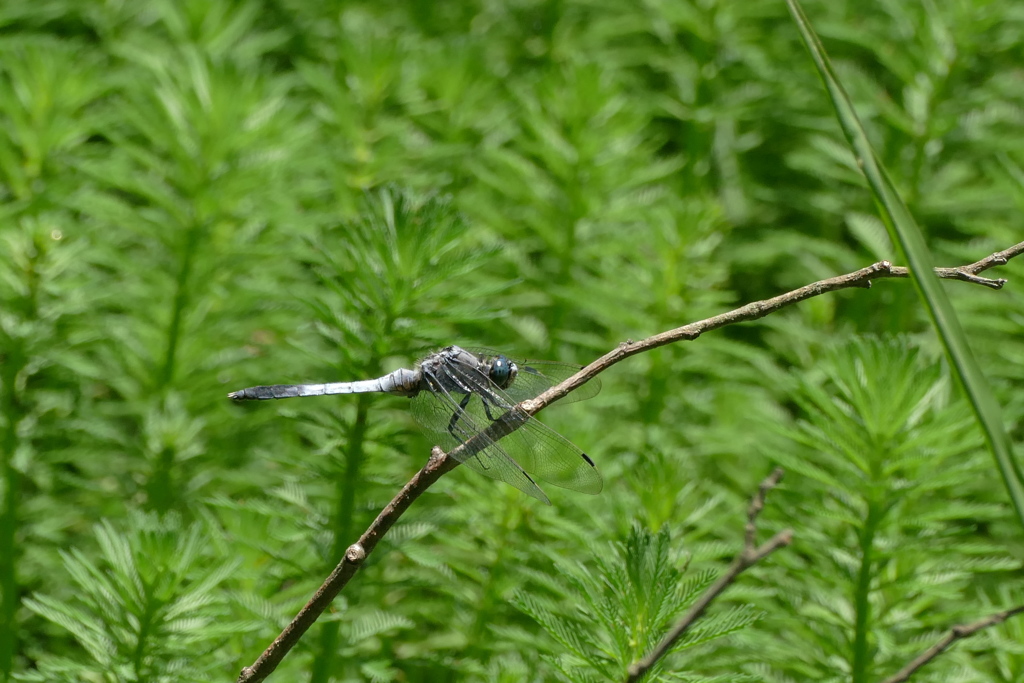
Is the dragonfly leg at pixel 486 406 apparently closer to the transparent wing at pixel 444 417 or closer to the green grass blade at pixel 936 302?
the transparent wing at pixel 444 417

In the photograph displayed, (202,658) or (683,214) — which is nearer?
(202,658)

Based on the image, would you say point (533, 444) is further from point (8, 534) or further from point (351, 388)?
point (8, 534)

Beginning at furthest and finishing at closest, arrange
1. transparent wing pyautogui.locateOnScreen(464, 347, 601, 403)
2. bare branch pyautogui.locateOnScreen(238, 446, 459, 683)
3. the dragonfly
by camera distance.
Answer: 1. transparent wing pyautogui.locateOnScreen(464, 347, 601, 403)
2. the dragonfly
3. bare branch pyautogui.locateOnScreen(238, 446, 459, 683)

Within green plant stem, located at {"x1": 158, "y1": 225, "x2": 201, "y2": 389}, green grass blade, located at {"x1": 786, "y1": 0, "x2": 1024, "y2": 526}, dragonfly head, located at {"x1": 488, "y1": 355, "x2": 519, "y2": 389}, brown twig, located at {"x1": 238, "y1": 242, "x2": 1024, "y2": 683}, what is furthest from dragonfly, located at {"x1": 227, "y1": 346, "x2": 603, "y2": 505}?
green grass blade, located at {"x1": 786, "y1": 0, "x2": 1024, "y2": 526}

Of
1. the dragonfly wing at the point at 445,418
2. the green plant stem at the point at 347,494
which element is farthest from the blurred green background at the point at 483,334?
the dragonfly wing at the point at 445,418

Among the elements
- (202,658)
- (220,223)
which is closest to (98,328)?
(220,223)

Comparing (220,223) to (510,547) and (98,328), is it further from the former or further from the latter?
(510,547)

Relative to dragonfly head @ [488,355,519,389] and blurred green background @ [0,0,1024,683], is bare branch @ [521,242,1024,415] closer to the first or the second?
blurred green background @ [0,0,1024,683]
